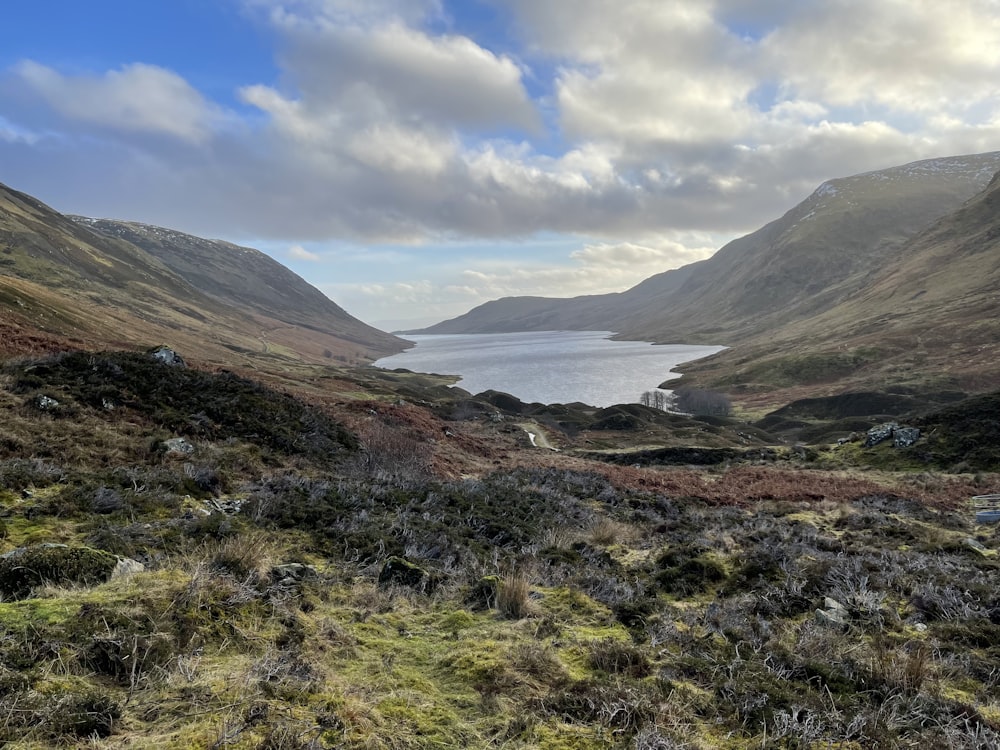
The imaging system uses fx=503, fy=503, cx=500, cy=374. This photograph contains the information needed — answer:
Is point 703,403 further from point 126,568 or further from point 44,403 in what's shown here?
point 126,568

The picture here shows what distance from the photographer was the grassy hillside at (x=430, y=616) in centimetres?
419

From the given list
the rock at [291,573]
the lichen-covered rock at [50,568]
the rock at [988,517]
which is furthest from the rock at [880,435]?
the lichen-covered rock at [50,568]

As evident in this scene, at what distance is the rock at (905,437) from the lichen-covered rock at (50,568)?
4375cm

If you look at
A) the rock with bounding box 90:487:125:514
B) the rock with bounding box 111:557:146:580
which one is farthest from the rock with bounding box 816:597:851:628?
the rock with bounding box 90:487:125:514

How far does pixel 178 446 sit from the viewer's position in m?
15.2

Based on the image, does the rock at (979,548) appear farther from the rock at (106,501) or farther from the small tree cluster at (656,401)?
the small tree cluster at (656,401)

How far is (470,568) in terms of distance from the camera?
8.86 m

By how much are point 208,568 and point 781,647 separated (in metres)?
7.30

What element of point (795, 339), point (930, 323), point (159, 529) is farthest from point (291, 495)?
point (795, 339)

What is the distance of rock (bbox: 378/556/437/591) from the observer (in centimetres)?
785

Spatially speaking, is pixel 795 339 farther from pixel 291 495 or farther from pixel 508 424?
pixel 291 495

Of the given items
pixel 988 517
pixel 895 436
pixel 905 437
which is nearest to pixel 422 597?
pixel 988 517

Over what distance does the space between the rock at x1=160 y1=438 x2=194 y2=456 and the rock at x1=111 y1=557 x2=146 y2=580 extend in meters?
9.28

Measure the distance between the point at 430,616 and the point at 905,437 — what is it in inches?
1613
